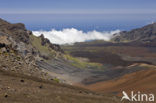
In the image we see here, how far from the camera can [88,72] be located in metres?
62.3

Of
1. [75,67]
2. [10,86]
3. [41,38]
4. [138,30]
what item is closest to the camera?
[10,86]

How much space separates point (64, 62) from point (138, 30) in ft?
463

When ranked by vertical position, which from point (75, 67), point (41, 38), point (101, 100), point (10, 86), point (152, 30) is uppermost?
point (152, 30)

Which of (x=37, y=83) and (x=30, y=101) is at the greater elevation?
(x=37, y=83)

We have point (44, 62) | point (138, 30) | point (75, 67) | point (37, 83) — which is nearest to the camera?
point (37, 83)

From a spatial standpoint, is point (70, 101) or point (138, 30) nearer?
point (70, 101)

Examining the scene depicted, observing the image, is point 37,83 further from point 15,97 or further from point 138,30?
point 138,30

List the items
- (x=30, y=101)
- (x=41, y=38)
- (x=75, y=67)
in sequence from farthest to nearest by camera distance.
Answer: (x=41, y=38)
(x=75, y=67)
(x=30, y=101)

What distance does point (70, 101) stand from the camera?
15453mm

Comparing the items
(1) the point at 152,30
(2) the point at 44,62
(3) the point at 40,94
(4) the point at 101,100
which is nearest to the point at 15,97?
(3) the point at 40,94

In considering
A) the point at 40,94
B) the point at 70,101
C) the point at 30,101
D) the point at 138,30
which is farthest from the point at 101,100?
the point at 138,30

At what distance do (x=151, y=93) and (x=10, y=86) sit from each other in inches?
676

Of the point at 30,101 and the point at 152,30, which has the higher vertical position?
the point at 152,30

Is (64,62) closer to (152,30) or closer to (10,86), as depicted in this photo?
(10,86)
